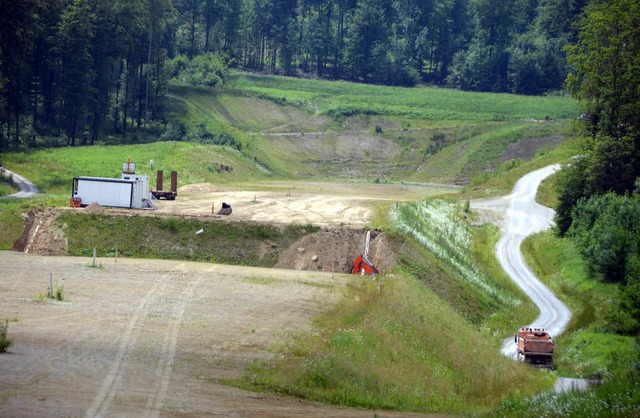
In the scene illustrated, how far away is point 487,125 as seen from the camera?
11769 cm

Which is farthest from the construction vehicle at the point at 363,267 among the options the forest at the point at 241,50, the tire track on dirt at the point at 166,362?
the forest at the point at 241,50

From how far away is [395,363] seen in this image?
2955 centimetres

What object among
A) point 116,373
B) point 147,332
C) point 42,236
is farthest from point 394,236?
point 116,373

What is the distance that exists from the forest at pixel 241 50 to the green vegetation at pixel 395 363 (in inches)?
2120

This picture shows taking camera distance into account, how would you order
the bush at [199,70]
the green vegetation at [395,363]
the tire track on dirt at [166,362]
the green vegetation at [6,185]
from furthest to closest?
the bush at [199,70] < the green vegetation at [6,185] < the green vegetation at [395,363] < the tire track on dirt at [166,362]

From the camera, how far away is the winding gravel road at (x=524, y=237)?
4628 centimetres

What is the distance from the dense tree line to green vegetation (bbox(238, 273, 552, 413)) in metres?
16.9

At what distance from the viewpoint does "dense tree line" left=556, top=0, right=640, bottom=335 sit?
52.3 metres

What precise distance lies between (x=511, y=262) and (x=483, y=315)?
1419 centimetres

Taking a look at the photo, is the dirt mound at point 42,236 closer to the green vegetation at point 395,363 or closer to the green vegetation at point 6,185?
the green vegetation at point 395,363

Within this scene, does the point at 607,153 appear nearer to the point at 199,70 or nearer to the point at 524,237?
the point at 524,237

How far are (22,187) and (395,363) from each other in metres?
46.6

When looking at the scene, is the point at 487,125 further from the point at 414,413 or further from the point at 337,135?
the point at 414,413

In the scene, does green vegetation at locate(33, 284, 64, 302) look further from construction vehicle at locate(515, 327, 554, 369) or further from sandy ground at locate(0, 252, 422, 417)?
construction vehicle at locate(515, 327, 554, 369)
